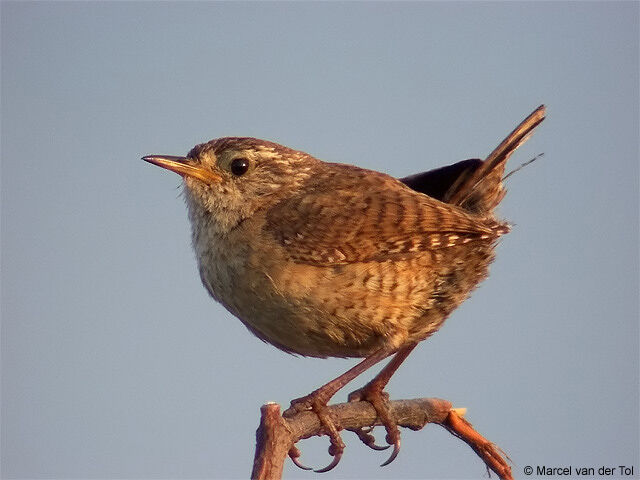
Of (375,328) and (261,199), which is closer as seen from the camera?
(375,328)

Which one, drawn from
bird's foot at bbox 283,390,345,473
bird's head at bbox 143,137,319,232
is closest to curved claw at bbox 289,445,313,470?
→ bird's foot at bbox 283,390,345,473

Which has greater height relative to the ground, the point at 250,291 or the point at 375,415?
the point at 250,291

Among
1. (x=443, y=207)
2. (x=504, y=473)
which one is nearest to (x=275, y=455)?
(x=504, y=473)

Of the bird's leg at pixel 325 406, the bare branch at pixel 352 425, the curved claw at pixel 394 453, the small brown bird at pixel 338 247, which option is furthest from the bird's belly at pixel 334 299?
the curved claw at pixel 394 453

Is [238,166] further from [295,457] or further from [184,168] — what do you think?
[295,457]

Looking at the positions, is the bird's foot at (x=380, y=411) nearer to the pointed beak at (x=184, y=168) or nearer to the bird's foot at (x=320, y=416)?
the bird's foot at (x=320, y=416)

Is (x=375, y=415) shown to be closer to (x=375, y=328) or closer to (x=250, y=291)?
(x=375, y=328)
